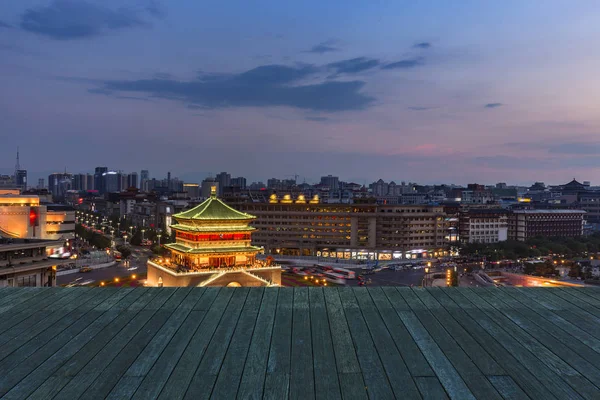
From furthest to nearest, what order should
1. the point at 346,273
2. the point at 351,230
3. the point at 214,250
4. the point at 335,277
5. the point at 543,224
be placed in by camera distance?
the point at 543,224
the point at 351,230
the point at 346,273
the point at 335,277
the point at 214,250

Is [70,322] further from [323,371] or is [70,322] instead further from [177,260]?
[177,260]

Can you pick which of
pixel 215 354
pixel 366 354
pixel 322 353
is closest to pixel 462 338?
pixel 366 354

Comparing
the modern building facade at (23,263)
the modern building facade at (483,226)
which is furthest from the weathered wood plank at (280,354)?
the modern building facade at (483,226)

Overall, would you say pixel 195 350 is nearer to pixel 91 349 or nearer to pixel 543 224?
pixel 91 349

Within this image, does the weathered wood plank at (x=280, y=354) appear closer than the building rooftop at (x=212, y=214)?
Yes

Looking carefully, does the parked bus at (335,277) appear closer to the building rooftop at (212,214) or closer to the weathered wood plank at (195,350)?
the building rooftop at (212,214)

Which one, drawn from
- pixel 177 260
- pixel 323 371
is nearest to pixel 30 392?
pixel 323 371
